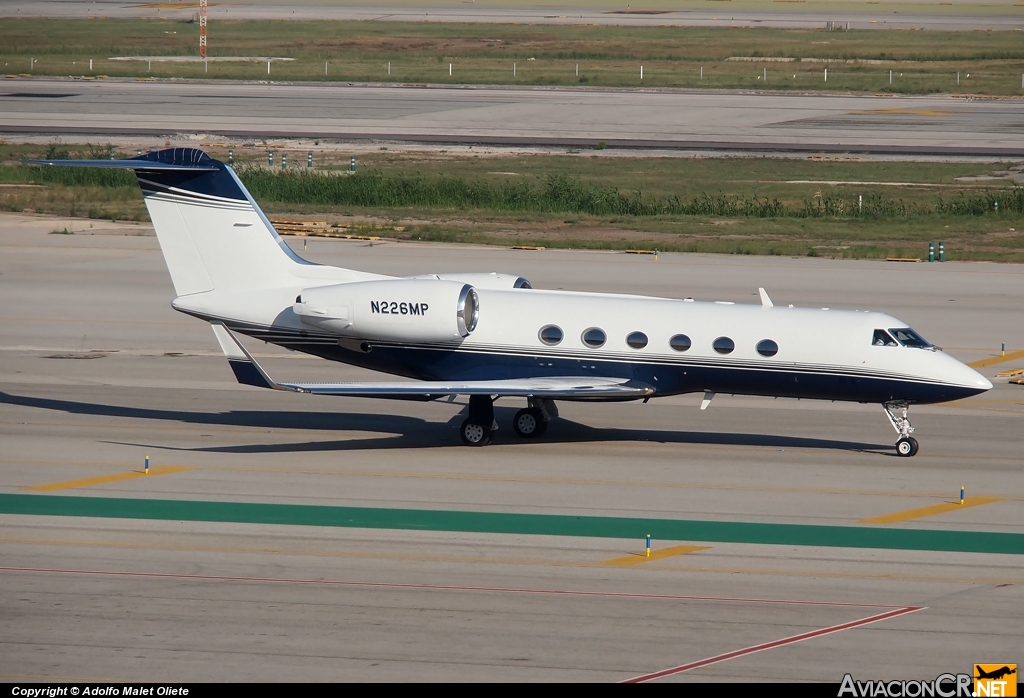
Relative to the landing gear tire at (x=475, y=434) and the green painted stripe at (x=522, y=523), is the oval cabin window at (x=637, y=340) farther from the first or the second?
the green painted stripe at (x=522, y=523)

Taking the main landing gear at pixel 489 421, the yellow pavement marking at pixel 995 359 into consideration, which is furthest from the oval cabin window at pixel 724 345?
the yellow pavement marking at pixel 995 359

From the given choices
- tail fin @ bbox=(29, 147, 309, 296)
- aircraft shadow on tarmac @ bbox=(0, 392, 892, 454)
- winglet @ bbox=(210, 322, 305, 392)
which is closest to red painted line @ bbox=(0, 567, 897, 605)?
winglet @ bbox=(210, 322, 305, 392)

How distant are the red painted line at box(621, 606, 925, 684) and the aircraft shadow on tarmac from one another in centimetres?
868

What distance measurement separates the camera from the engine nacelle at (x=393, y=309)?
24.2 metres

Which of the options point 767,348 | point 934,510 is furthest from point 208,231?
point 934,510

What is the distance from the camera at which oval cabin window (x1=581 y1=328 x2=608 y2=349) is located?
79.8 feet

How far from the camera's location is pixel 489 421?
24297mm

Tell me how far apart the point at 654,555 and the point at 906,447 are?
765 centimetres

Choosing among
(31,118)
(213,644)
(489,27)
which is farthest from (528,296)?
(489,27)

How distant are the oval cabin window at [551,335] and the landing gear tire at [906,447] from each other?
6370 mm

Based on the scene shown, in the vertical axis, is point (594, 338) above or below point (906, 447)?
above

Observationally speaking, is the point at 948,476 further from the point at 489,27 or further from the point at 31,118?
the point at 489,27

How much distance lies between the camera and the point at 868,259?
4625 cm

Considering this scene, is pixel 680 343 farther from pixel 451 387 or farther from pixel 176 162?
pixel 176 162
